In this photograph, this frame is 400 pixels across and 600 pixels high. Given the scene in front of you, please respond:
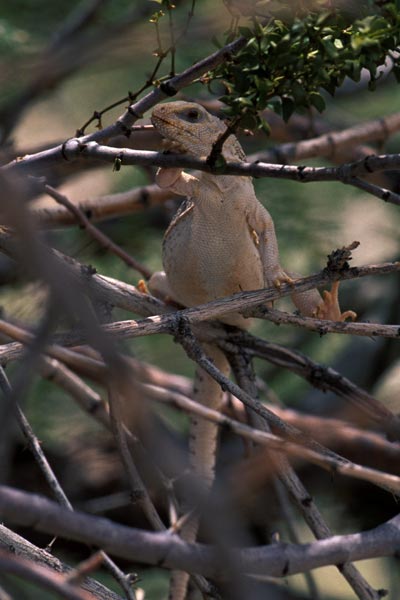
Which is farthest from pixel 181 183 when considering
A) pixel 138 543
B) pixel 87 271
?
pixel 138 543

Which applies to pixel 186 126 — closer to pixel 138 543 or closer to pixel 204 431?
pixel 204 431

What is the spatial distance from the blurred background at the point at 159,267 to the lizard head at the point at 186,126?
0.63 m

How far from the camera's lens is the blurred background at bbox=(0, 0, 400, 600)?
399 centimetres

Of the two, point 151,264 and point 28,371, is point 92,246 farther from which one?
point 28,371

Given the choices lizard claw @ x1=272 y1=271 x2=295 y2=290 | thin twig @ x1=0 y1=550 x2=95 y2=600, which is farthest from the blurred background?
thin twig @ x1=0 y1=550 x2=95 y2=600

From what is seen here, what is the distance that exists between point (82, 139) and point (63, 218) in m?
1.40

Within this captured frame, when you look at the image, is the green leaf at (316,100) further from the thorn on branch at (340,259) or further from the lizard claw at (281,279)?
the lizard claw at (281,279)

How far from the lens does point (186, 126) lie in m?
2.67

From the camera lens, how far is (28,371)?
0.98 meters

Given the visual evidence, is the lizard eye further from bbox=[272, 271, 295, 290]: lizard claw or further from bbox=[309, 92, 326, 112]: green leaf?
bbox=[309, 92, 326, 112]: green leaf

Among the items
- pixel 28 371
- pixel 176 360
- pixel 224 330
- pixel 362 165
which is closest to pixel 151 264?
pixel 176 360

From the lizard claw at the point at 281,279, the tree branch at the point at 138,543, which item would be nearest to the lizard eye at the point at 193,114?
the lizard claw at the point at 281,279

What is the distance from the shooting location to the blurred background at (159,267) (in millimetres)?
3992

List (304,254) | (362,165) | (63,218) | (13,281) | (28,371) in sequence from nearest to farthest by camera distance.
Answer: (28,371)
(362,165)
(63,218)
(13,281)
(304,254)
